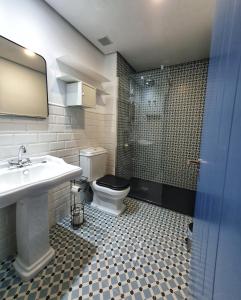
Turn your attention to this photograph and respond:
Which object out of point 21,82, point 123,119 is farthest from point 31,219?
point 123,119

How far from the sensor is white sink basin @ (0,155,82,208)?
0.82 m

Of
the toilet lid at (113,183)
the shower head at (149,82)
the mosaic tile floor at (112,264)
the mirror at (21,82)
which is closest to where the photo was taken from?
the mosaic tile floor at (112,264)

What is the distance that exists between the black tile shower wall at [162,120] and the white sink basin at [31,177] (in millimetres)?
1314

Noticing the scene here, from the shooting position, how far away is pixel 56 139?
Answer: 5.42 ft

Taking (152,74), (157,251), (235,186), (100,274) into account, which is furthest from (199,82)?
(100,274)

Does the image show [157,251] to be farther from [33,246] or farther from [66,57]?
[66,57]

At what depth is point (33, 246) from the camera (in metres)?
1.16

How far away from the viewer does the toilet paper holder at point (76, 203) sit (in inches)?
67.1

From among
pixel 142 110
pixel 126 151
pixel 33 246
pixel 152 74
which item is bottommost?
pixel 33 246

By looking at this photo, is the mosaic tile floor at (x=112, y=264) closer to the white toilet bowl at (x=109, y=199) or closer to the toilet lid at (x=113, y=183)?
the white toilet bowl at (x=109, y=199)

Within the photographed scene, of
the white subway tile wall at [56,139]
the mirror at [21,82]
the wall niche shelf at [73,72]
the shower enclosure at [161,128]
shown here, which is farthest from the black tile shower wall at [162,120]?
the mirror at [21,82]

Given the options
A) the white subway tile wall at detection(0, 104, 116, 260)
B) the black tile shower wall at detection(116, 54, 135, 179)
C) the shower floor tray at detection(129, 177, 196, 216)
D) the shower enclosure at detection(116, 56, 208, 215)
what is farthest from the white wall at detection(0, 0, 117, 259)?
the shower floor tray at detection(129, 177, 196, 216)

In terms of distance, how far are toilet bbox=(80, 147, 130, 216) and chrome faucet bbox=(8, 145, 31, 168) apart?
0.74 meters

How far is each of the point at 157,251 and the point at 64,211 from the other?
115cm
